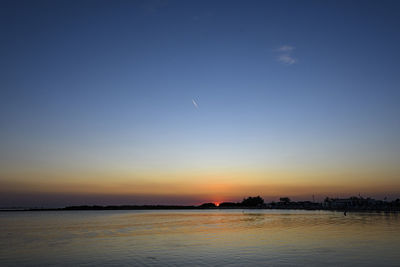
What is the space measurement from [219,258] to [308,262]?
23.7 ft

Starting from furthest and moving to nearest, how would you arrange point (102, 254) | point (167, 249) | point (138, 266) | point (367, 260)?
point (167, 249) → point (102, 254) → point (367, 260) → point (138, 266)

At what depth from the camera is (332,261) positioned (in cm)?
2492

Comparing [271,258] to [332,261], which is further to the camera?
[271,258]

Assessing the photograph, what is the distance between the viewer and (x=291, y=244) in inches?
1371

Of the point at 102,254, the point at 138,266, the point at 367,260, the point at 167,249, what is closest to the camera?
the point at 138,266

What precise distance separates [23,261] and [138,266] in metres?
10.3

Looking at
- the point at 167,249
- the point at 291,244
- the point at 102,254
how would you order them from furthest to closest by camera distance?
1. the point at 291,244
2. the point at 167,249
3. the point at 102,254

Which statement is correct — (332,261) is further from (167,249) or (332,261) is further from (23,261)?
(23,261)

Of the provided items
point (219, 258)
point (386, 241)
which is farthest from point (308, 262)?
point (386, 241)

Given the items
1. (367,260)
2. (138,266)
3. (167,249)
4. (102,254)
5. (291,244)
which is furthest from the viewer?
(291,244)

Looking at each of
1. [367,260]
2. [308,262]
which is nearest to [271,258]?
[308,262]

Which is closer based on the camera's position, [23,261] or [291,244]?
[23,261]

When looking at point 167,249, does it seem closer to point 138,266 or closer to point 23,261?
point 138,266

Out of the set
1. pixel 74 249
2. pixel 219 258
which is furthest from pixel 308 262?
pixel 74 249
